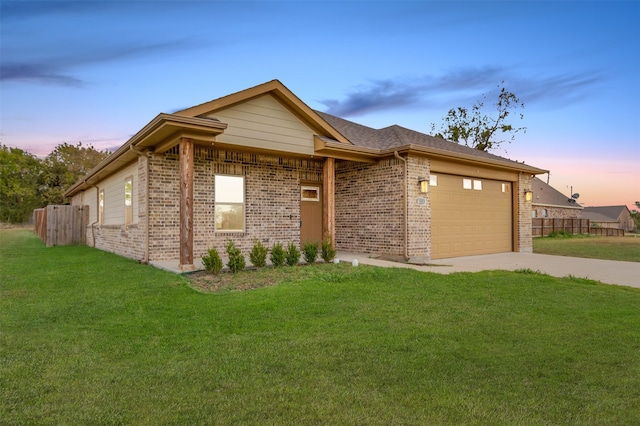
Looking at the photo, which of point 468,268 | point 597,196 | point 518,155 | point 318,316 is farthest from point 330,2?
point 597,196

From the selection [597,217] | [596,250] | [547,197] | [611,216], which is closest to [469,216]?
[596,250]

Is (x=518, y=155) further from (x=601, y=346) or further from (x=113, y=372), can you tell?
(x=113, y=372)

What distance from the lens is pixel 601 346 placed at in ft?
12.4

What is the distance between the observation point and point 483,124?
32.7 meters

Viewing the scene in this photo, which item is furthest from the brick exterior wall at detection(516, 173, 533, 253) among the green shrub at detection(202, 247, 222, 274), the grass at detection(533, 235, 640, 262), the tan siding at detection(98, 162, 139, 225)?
the tan siding at detection(98, 162, 139, 225)

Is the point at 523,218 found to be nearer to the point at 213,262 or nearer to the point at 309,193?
the point at 309,193

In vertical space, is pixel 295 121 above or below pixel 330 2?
below

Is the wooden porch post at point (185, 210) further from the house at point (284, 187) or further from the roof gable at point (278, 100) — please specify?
the roof gable at point (278, 100)

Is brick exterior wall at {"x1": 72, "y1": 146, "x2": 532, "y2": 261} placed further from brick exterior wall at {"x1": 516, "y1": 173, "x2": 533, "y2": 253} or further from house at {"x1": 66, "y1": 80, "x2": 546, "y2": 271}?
brick exterior wall at {"x1": 516, "y1": 173, "x2": 533, "y2": 253}

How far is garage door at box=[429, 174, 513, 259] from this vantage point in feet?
38.6

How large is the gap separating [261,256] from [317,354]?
5.00 metres

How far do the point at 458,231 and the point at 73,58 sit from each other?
511 inches

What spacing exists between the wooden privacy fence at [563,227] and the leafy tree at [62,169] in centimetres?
4182

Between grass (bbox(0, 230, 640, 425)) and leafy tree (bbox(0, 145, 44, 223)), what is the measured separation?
39093 mm
